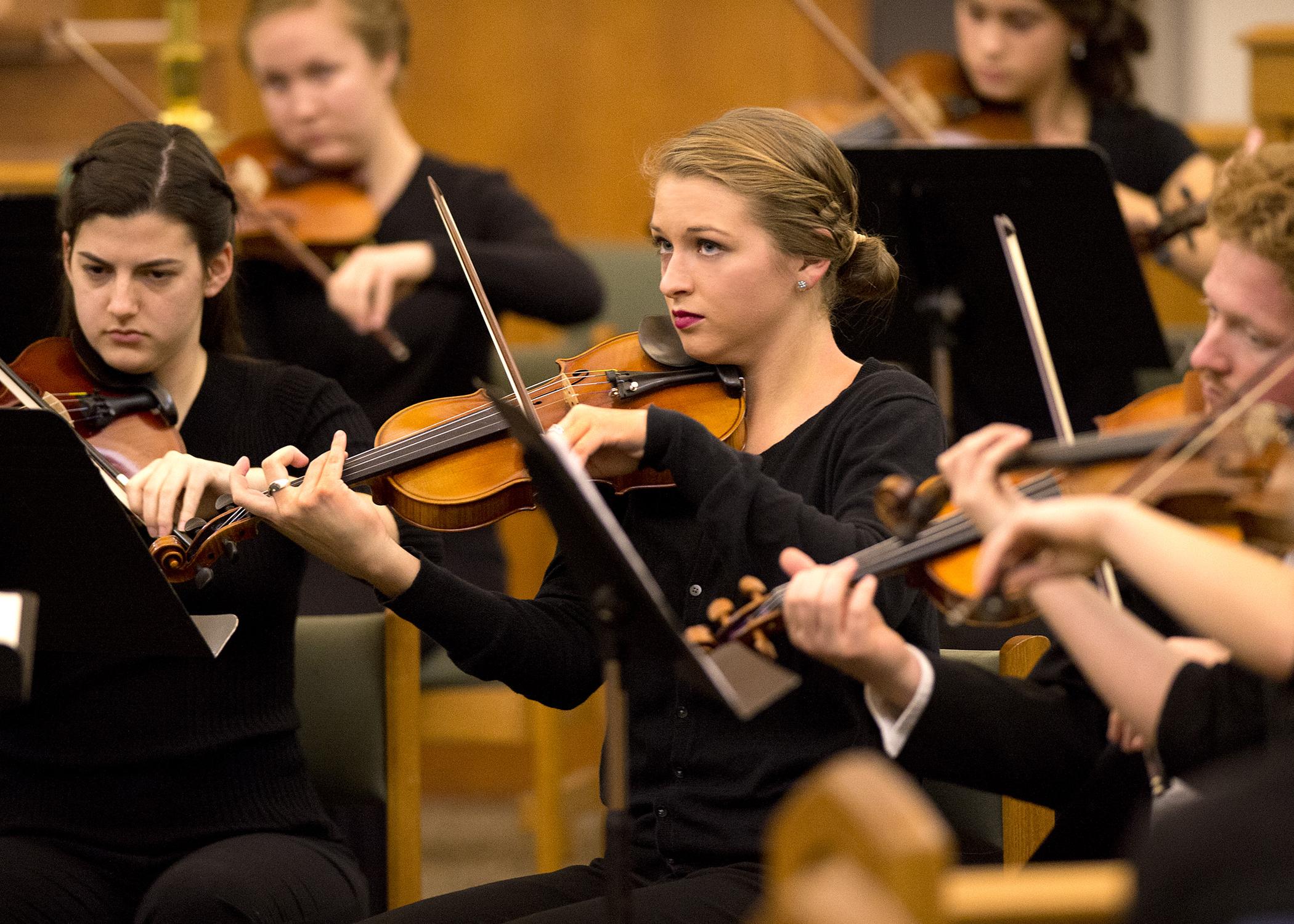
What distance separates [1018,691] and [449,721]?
1121 millimetres

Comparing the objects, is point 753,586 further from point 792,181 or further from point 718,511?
point 792,181

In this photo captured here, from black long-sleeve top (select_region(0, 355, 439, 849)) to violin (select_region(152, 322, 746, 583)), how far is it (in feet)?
0.39

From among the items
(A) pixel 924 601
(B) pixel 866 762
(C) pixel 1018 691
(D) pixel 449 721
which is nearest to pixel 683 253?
(A) pixel 924 601

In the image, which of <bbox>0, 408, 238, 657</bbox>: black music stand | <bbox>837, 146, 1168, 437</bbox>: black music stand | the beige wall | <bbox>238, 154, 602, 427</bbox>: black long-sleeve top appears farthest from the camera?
the beige wall

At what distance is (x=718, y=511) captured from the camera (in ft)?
4.27

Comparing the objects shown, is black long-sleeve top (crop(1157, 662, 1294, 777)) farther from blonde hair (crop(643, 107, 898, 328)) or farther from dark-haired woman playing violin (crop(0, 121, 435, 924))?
dark-haired woman playing violin (crop(0, 121, 435, 924))

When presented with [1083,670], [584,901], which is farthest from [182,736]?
[1083,670]

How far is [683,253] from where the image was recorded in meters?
1.46

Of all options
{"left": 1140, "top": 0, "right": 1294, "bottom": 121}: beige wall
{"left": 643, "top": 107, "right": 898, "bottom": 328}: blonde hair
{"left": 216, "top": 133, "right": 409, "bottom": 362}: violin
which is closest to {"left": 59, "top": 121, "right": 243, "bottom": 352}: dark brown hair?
{"left": 643, "top": 107, "right": 898, "bottom": 328}: blonde hair

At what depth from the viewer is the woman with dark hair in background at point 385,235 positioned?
7.87 feet

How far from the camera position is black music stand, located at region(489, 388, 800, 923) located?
1047 mm

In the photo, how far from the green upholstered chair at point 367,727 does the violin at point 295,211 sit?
2.35ft

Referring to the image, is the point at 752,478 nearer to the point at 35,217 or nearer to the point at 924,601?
the point at 924,601

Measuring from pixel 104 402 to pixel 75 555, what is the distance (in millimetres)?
313
